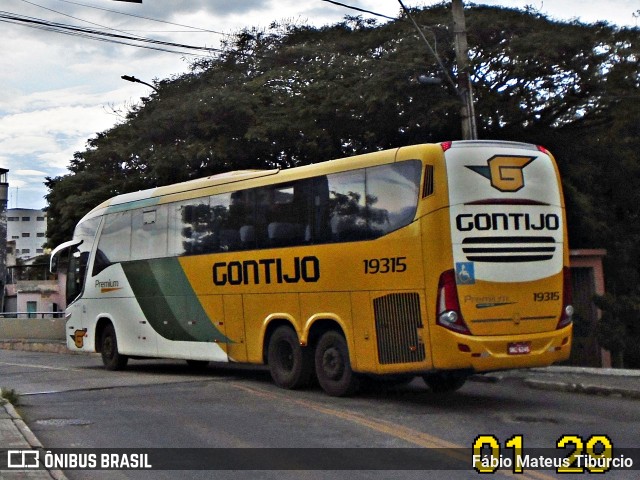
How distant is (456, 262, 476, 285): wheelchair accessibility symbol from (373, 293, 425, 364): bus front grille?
24.4 inches

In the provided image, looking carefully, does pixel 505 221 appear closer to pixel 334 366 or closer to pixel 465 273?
pixel 465 273

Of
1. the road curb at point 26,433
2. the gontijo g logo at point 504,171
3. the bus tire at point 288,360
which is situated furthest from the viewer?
the bus tire at point 288,360

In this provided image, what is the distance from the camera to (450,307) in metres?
11.1

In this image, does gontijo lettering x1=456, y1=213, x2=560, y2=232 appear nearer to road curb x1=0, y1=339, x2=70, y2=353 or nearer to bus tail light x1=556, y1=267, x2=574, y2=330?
bus tail light x1=556, y1=267, x2=574, y2=330

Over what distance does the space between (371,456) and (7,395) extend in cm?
632

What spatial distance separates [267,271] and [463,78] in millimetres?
6410

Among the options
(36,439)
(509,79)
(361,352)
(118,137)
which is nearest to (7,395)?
(36,439)

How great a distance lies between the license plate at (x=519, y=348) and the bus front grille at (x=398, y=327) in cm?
111

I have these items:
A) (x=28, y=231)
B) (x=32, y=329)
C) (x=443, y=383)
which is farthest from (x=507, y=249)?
(x=28, y=231)

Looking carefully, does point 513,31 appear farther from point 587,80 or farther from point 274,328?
point 274,328

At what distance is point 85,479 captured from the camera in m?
7.85

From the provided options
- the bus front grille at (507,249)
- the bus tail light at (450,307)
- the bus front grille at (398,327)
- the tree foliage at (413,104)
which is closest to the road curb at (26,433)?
the bus front grille at (398,327)

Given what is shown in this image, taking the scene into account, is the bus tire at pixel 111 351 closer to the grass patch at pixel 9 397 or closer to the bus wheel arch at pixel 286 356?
the bus wheel arch at pixel 286 356

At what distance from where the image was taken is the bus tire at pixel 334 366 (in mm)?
12727
